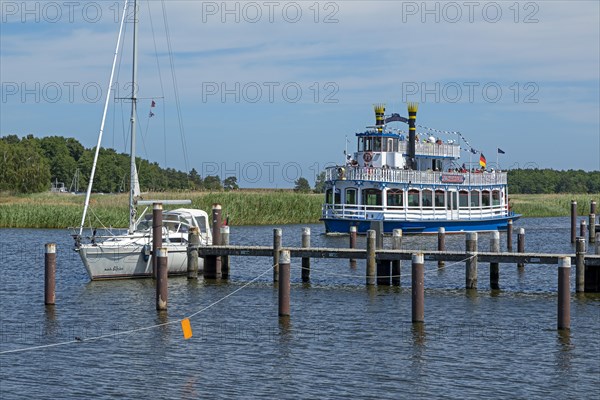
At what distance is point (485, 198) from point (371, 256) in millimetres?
34421

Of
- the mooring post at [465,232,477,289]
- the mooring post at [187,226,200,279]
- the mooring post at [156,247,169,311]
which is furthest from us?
the mooring post at [187,226,200,279]

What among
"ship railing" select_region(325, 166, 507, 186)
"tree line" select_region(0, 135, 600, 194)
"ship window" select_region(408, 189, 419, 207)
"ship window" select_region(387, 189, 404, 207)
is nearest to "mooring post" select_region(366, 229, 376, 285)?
"ship railing" select_region(325, 166, 507, 186)

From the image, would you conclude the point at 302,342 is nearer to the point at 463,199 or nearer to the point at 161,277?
the point at 161,277

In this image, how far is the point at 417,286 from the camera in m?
29.3

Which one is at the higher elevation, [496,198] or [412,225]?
[496,198]

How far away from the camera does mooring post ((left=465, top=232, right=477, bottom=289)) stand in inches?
1433

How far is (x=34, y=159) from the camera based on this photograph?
126 metres

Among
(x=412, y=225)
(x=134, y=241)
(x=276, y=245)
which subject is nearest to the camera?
(x=276, y=245)

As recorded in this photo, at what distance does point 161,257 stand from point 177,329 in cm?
249

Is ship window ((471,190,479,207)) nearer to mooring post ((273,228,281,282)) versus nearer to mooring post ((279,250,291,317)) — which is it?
mooring post ((273,228,281,282))

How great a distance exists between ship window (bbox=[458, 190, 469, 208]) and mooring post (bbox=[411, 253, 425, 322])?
126ft

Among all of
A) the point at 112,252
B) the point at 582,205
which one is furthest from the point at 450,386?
the point at 582,205

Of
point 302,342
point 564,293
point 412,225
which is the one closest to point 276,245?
point 302,342

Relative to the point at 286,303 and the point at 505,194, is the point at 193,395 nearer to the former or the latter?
the point at 286,303
